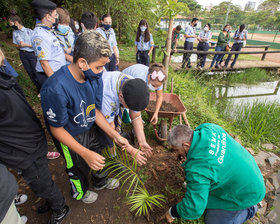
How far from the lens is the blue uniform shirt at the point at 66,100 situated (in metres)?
1.26

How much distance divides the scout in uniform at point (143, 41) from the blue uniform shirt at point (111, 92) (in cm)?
401

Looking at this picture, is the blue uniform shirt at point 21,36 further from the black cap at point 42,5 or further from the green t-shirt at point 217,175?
the green t-shirt at point 217,175

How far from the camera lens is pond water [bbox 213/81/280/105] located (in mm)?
6637

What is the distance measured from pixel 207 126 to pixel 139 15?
11.9 metres

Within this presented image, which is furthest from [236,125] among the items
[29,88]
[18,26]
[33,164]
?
[18,26]

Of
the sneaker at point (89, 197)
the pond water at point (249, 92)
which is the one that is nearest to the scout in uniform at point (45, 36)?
the sneaker at point (89, 197)

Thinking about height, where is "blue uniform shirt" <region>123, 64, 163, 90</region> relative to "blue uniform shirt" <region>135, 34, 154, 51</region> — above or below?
below

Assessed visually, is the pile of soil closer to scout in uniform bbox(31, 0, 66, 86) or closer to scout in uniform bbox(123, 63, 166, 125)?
scout in uniform bbox(123, 63, 166, 125)

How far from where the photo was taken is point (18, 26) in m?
4.05

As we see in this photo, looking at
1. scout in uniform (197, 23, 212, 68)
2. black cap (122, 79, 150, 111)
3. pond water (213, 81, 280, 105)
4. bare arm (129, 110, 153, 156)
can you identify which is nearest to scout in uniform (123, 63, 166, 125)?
bare arm (129, 110, 153, 156)

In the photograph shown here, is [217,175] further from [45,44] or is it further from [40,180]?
[45,44]

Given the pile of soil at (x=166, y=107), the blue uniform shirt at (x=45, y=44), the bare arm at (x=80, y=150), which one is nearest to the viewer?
the bare arm at (x=80, y=150)

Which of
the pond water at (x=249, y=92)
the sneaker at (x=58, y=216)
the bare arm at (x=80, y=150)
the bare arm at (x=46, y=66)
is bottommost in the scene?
the pond water at (x=249, y=92)

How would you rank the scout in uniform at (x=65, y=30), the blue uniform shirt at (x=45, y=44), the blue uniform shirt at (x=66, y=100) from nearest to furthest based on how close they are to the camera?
the blue uniform shirt at (x=66, y=100) → the blue uniform shirt at (x=45, y=44) → the scout in uniform at (x=65, y=30)
